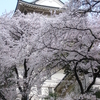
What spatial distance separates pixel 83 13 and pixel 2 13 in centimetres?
521

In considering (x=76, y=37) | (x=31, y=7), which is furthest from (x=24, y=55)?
(x=31, y=7)

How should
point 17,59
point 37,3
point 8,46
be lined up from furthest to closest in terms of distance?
point 37,3
point 8,46
point 17,59

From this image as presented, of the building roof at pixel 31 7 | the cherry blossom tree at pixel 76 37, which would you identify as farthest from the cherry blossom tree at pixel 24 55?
the building roof at pixel 31 7

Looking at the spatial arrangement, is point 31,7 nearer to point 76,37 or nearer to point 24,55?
point 24,55

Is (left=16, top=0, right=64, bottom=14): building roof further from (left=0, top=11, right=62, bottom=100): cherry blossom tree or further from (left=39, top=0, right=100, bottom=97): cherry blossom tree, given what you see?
(left=39, top=0, right=100, bottom=97): cherry blossom tree

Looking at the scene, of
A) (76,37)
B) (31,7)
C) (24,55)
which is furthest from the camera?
(31,7)

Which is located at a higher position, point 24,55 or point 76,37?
point 76,37

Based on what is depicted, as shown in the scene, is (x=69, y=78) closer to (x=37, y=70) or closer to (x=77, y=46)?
(x=37, y=70)

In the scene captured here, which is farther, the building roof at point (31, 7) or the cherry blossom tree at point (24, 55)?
the building roof at point (31, 7)

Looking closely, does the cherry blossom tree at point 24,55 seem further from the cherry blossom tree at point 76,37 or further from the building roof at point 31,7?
the building roof at point 31,7

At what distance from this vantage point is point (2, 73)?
873cm

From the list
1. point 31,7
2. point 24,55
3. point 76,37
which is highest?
point 31,7

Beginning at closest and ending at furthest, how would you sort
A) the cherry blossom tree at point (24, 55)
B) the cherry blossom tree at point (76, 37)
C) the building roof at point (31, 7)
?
the cherry blossom tree at point (76, 37), the cherry blossom tree at point (24, 55), the building roof at point (31, 7)

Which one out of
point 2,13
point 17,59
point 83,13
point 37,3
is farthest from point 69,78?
point 37,3
